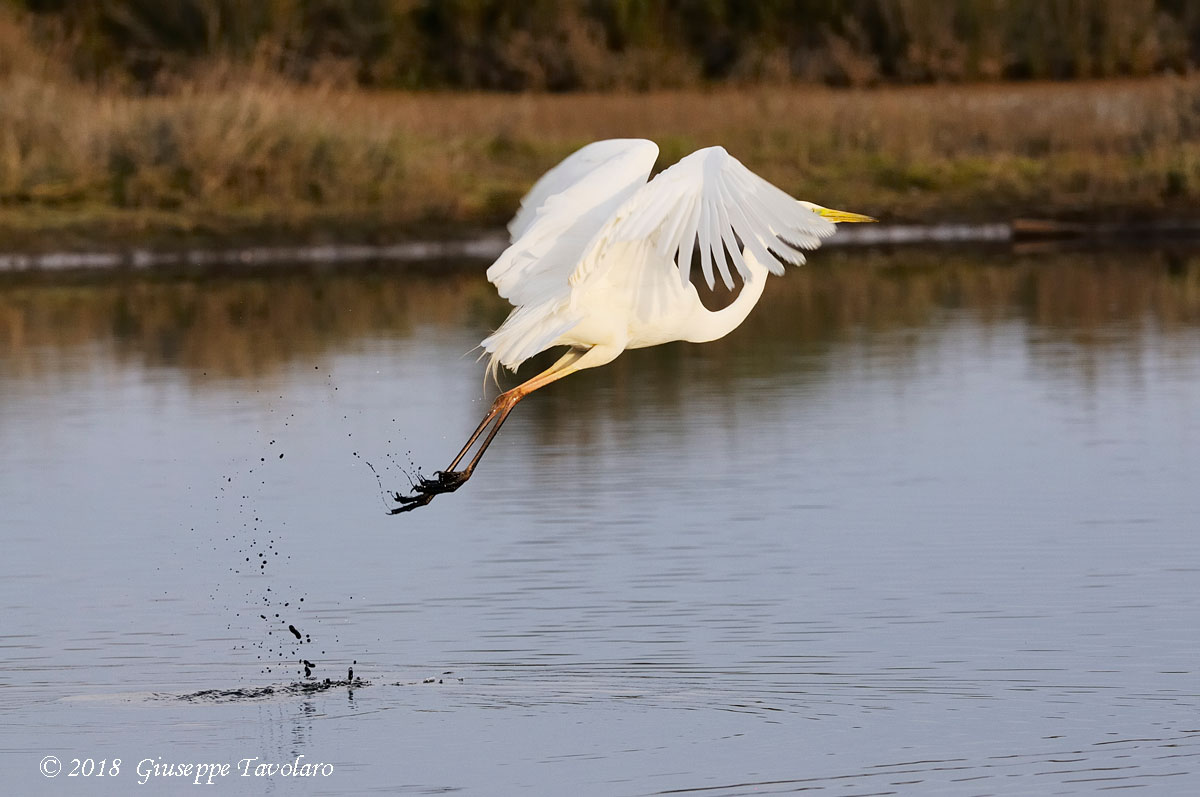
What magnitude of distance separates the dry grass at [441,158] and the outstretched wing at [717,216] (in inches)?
720

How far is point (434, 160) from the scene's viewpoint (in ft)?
92.6

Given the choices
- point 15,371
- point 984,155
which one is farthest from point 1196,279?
point 15,371

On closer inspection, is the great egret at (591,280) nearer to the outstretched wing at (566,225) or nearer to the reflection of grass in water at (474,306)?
the outstretched wing at (566,225)

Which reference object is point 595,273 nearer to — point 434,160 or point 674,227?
point 674,227

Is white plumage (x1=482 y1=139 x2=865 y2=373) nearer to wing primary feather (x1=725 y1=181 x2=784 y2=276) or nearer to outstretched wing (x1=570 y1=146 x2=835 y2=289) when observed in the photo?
outstretched wing (x1=570 y1=146 x2=835 y2=289)

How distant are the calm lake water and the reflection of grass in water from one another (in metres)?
0.18

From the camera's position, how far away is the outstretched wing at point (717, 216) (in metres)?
8.17

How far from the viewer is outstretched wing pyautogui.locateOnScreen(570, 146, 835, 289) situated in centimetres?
817

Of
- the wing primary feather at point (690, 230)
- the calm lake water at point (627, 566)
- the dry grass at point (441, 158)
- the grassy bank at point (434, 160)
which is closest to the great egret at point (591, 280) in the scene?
the wing primary feather at point (690, 230)

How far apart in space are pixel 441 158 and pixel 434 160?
162 mm

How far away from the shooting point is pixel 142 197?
27141mm

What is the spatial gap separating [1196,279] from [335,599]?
1414 cm

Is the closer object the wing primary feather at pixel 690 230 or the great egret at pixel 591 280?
the wing primary feather at pixel 690 230

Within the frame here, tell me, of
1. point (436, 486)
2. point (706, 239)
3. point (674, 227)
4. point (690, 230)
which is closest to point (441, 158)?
point (436, 486)
